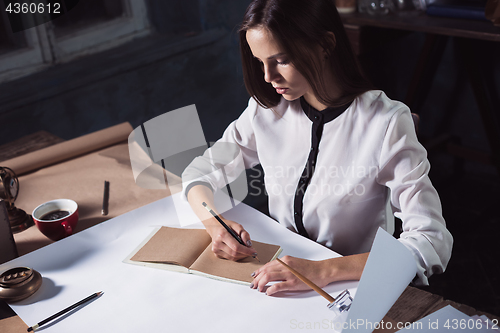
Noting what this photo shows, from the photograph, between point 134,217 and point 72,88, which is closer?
point 134,217

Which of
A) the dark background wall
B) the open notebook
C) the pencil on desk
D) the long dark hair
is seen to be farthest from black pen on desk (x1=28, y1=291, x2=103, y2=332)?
the dark background wall

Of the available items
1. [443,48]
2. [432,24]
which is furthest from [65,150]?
[443,48]

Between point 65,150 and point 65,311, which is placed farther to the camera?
point 65,150

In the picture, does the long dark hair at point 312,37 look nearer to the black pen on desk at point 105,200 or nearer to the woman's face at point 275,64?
the woman's face at point 275,64

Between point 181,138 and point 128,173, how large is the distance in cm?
23

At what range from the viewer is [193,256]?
112 centimetres

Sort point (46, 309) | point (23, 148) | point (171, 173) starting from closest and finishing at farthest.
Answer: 1. point (46, 309)
2. point (171, 173)
3. point (23, 148)

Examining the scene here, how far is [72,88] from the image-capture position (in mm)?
2219

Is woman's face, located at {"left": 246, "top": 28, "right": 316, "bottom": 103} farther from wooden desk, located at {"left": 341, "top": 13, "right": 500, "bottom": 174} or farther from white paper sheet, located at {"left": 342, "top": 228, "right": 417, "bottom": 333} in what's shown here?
wooden desk, located at {"left": 341, "top": 13, "right": 500, "bottom": 174}

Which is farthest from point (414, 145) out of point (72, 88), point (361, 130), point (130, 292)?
point (72, 88)

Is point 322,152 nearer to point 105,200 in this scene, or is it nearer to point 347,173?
point 347,173

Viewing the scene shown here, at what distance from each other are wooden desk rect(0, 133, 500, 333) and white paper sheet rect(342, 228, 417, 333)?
15 cm

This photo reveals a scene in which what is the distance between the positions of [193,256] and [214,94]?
167 cm

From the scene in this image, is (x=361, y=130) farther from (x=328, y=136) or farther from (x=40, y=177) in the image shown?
(x=40, y=177)
